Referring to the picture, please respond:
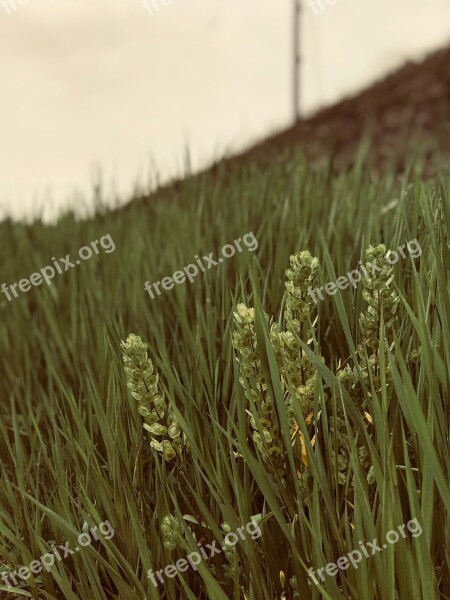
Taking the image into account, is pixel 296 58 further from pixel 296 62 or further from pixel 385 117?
pixel 385 117

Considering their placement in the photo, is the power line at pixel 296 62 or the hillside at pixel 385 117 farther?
the power line at pixel 296 62

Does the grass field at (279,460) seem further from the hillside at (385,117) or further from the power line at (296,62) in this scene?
the power line at (296,62)

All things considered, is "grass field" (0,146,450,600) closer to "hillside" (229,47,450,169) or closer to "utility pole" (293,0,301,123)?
"hillside" (229,47,450,169)

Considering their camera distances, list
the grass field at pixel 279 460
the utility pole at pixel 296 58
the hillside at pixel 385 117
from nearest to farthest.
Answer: the grass field at pixel 279 460
the hillside at pixel 385 117
the utility pole at pixel 296 58

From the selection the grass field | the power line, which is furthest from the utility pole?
the grass field

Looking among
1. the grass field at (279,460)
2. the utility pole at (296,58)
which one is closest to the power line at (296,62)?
the utility pole at (296,58)

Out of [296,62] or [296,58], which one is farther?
[296,62]

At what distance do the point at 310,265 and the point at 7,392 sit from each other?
172cm

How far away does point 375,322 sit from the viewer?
126cm

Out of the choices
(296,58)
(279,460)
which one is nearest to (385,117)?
(296,58)

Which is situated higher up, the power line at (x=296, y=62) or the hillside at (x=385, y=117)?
the power line at (x=296, y=62)

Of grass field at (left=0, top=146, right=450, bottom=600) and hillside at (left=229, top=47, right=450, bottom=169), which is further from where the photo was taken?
hillside at (left=229, top=47, right=450, bottom=169)

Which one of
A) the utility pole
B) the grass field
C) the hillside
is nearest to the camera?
the grass field

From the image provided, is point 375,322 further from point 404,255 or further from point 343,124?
point 343,124
